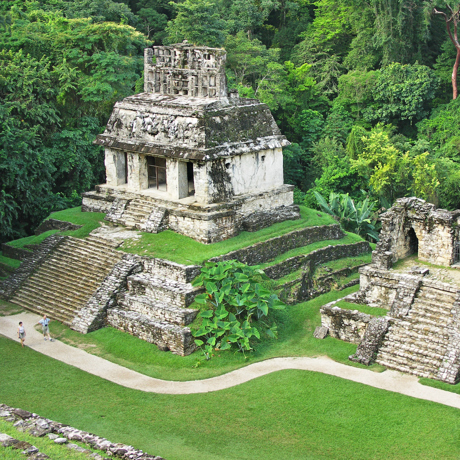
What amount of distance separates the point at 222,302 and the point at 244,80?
18.7 metres

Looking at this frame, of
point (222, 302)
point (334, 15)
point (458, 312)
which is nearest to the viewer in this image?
point (458, 312)

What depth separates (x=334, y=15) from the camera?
125 feet

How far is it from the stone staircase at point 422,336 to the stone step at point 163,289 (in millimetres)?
4785

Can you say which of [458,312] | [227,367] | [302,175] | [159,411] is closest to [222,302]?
[227,367]

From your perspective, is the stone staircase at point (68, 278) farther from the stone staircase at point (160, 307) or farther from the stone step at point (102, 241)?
the stone staircase at point (160, 307)

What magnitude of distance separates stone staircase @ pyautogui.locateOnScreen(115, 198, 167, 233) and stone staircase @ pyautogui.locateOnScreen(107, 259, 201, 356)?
6.11 feet

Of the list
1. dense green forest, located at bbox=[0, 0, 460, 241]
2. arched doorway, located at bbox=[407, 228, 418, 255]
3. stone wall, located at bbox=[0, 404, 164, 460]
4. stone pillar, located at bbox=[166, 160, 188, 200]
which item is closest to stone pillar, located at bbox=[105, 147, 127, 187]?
stone pillar, located at bbox=[166, 160, 188, 200]

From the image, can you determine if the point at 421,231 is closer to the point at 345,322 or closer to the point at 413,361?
the point at 345,322

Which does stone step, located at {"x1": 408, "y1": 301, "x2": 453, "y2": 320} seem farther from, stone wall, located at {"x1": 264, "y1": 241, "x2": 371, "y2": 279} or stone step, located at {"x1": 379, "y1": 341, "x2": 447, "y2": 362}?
stone wall, located at {"x1": 264, "y1": 241, "x2": 371, "y2": 279}

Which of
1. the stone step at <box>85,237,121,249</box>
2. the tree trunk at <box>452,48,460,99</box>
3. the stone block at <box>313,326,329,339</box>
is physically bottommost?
the stone block at <box>313,326,329,339</box>

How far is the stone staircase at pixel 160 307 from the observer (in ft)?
59.1

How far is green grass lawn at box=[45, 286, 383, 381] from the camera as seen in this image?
56.5 ft

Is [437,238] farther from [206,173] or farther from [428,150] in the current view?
[428,150]

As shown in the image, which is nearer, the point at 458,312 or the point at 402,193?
the point at 458,312
